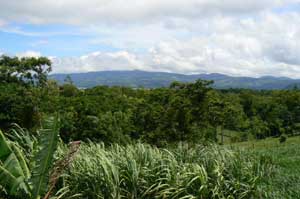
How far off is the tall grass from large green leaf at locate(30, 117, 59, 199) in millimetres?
802

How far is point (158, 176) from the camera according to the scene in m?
6.47

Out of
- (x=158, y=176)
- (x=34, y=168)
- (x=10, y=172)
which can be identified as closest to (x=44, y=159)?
(x=34, y=168)

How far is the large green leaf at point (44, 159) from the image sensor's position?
18.3 feet

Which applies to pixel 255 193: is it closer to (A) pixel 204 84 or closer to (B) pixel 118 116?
(A) pixel 204 84

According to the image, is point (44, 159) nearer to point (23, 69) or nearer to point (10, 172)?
point (10, 172)

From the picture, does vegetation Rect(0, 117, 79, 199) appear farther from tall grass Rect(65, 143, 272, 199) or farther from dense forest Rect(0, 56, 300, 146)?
dense forest Rect(0, 56, 300, 146)

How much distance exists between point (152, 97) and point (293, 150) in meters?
7.88

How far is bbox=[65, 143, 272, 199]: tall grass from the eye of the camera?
6211 millimetres

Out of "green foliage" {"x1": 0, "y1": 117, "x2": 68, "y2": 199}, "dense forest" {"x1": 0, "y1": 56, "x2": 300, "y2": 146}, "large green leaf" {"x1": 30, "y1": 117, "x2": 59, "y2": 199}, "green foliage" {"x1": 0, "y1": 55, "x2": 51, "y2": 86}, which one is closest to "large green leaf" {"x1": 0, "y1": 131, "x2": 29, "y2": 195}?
"green foliage" {"x1": 0, "y1": 117, "x2": 68, "y2": 199}

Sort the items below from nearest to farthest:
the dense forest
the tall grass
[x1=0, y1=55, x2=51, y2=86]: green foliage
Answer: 1. the tall grass
2. the dense forest
3. [x1=0, y1=55, x2=51, y2=86]: green foliage

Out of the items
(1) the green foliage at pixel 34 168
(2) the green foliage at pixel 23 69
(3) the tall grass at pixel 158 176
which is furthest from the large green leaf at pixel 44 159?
(2) the green foliage at pixel 23 69

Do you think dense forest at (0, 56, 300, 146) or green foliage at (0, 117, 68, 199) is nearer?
green foliage at (0, 117, 68, 199)

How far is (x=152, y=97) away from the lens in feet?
78.3

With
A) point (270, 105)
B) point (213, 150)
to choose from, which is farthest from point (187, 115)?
point (270, 105)
